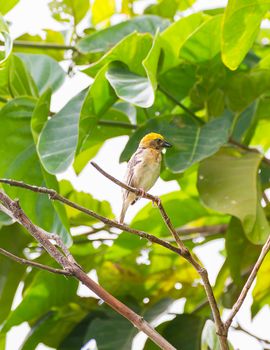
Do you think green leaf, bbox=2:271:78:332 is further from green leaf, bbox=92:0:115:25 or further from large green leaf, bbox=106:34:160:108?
green leaf, bbox=92:0:115:25

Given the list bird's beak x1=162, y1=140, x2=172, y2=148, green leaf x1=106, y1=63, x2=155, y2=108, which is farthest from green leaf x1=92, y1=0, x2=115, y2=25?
bird's beak x1=162, y1=140, x2=172, y2=148

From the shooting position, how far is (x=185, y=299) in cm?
333

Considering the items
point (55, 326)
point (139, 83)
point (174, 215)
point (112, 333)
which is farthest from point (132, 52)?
point (55, 326)

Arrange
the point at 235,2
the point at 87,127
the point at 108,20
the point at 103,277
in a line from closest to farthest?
the point at 235,2 < the point at 87,127 < the point at 103,277 < the point at 108,20

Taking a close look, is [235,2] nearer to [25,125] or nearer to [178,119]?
[178,119]

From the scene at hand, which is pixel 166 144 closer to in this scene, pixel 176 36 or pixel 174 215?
pixel 176 36

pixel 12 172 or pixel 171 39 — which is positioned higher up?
pixel 171 39

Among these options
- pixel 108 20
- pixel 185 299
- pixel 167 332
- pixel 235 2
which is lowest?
pixel 185 299

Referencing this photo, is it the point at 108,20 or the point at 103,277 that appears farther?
the point at 108,20

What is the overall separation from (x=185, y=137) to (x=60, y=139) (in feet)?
1.33

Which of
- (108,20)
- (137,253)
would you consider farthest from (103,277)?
(108,20)

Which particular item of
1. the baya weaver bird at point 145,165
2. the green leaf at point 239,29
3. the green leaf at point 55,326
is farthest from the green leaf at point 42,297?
the green leaf at point 239,29

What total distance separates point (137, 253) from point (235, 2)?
1194 millimetres

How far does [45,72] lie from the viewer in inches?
122
